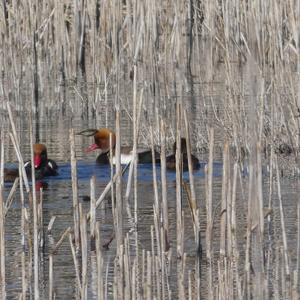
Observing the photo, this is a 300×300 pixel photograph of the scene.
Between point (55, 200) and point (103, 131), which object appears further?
point (103, 131)

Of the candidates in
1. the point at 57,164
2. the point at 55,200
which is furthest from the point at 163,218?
the point at 57,164

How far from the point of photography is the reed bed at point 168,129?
220 inches

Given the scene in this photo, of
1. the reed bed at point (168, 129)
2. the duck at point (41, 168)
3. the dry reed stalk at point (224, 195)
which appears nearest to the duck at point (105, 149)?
the reed bed at point (168, 129)

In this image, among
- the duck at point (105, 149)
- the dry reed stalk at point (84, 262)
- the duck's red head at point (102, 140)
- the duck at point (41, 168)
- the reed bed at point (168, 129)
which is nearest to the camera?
the dry reed stalk at point (84, 262)

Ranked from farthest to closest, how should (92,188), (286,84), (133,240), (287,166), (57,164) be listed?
(57,164) → (287,166) → (286,84) → (133,240) → (92,188)

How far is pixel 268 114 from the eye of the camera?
1024 centimetres

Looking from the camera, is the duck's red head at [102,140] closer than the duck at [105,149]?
No

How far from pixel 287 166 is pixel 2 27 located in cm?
490

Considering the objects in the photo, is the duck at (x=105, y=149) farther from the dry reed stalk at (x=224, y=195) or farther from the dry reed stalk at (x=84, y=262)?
the dry reed stalk at (x=84, y=262)

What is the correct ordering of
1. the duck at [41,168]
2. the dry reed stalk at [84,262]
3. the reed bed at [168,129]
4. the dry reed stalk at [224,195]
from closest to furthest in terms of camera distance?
1. the dry reed stalk at [84,262]
2. the reed bed at [168,129]
3. the dry reed stalk at [224,195]
4. the duck at [41,168]

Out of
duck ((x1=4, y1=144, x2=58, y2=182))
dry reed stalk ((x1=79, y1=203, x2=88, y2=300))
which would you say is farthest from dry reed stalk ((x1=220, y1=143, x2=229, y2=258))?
duck ((x1=4, y1=144, x2=58, y2=182))

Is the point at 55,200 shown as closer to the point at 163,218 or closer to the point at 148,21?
the point at 163,218

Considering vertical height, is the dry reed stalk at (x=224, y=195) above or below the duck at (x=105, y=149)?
above

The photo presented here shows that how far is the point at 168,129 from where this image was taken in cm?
1206
